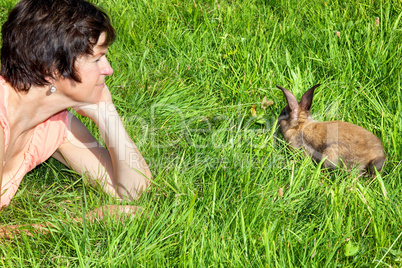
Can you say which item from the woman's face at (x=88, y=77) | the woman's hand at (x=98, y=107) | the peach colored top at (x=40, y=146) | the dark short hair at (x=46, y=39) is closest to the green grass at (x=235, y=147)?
the peach colored top at (x=40, y=146)

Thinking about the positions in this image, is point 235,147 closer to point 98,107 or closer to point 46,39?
point 98,107

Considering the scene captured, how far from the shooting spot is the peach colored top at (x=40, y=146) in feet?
10.6

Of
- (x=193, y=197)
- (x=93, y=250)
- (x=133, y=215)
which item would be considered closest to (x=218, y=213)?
(x=193, y=197)

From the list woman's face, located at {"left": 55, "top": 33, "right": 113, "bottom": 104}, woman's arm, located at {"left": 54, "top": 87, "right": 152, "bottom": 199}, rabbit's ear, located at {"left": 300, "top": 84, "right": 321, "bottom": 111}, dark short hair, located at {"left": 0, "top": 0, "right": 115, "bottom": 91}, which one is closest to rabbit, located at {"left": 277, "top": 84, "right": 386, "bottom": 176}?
rabbit's ear, located at {"left": 300, "top": 84, "right": 321, "bottom": 111}

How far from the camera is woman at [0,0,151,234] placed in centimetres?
284

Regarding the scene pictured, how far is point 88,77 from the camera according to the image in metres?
2.98

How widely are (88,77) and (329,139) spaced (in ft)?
5.75

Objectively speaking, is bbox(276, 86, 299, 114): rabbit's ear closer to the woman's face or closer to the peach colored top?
the woman's face

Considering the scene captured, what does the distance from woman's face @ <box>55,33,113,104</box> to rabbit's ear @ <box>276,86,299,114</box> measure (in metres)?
1.38

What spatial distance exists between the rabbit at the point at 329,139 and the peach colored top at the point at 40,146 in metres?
1.59

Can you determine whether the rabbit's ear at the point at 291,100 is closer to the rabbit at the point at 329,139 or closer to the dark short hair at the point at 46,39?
the rabbit at the point at 329,139

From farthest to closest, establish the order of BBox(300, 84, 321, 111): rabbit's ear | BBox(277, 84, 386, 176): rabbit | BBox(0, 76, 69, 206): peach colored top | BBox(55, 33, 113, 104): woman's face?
BBox(300, 84, 321, 111): rabbit's ear
BBox(277, 84, 386, 176): rabbit
BBox(0, 76, 69, 206): peach colored top
BBox(55, 33, 113, 104): woman's face

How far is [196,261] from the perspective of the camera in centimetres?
245

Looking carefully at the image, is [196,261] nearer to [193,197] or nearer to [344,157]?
[193,197]
